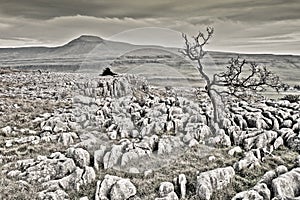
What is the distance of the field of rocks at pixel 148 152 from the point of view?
16.1 meters

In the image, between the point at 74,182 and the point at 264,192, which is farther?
the point at 74,182

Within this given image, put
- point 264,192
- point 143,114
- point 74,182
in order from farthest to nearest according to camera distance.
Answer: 1. point 143,114
2. point 74,182
3. point 264,192

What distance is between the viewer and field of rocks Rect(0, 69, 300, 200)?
16094 mm

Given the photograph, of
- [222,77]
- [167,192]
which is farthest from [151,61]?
[167,192]

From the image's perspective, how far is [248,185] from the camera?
55.7 ft

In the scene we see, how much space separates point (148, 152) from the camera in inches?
806

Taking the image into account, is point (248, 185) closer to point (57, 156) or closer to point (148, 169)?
point (148, 169)

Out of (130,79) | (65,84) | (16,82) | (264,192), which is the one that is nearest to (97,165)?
(264,192)

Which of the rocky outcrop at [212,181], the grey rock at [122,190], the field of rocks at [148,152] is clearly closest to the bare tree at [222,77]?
the field of rocks at [148,152]

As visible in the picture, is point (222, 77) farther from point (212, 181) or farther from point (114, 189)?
point (114, 189)

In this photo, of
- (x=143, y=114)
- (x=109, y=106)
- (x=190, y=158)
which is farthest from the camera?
(x=109, y=106)

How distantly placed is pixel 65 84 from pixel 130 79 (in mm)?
13968

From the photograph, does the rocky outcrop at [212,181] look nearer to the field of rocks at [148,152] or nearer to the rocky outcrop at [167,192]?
the field of rocks at [148,152]

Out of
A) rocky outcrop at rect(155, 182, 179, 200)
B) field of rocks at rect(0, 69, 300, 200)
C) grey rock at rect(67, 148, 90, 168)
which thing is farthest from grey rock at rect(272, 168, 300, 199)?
→ grey rock at rect(67, 148, 90, 168)
